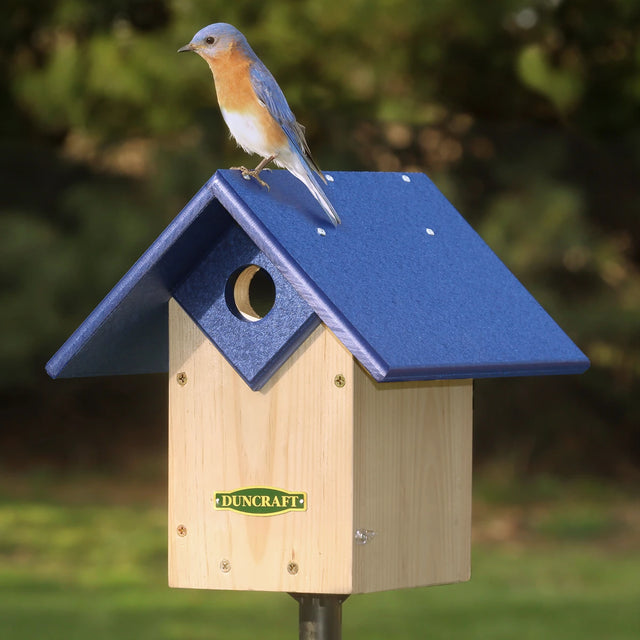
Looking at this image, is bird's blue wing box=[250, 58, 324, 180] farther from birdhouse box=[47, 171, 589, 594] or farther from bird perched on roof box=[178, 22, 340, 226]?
birdhouse box=[47, 171, 589, 594]

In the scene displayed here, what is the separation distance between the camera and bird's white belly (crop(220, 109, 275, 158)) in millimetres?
3100

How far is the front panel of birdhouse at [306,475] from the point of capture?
Result: 3066 millimetres

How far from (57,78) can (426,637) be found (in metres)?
4.79

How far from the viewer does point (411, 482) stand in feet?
10.7

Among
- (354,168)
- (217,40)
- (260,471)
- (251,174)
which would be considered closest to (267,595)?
(354,168)

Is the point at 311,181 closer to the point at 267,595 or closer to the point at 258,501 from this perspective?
the point at 258,501

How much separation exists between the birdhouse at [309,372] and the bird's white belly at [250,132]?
8 centimetres

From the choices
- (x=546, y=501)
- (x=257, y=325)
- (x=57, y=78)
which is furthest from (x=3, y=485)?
(x=257, y=325)

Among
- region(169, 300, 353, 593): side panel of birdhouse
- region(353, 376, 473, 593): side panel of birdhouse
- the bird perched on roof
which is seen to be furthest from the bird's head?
region(353, 376, 473, 593): side panel of birdhouse

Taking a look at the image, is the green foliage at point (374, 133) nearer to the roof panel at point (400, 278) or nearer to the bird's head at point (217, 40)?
the roof panel at point (400, 278)

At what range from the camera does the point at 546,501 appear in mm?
11164

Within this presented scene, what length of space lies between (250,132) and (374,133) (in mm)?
7881

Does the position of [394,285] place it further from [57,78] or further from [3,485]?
[3,485]

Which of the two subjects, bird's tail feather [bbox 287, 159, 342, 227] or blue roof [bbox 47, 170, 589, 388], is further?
bird's tail feather [bbox 287, 159, 342, 227]
